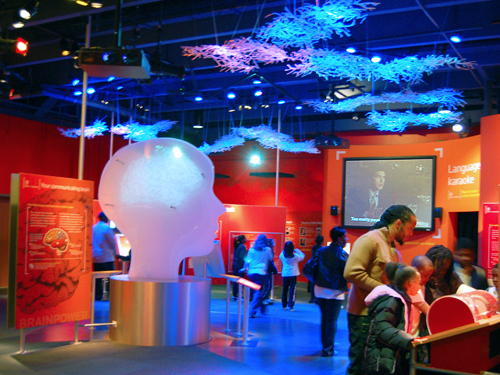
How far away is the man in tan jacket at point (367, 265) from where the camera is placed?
3.28 m

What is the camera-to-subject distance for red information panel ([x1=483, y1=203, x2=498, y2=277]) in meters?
8.45

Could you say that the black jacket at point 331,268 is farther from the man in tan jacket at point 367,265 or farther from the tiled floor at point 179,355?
the man in tan jacket at point 367,265

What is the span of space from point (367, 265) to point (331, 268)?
259 centimetres

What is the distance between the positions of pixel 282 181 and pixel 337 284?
37.5 feet

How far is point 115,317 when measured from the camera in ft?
18.6

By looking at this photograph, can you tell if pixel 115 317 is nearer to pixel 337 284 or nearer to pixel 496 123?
pixel 337 284

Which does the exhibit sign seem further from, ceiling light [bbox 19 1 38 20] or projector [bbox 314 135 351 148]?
projector [bbox 314 135 351 148]

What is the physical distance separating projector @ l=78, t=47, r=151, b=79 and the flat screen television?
329 inches

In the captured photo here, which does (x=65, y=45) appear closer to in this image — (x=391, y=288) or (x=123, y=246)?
(x=123, y=246)

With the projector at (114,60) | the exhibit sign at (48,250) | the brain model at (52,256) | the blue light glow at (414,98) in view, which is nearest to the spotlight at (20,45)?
the projector at (114,60)

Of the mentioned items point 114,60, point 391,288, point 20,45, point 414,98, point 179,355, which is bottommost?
point 179,355

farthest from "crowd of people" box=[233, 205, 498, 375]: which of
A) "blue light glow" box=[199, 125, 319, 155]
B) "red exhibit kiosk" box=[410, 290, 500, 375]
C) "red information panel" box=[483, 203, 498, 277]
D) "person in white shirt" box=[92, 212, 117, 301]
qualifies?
"blue light glow" box=[199, 125, 319, 155]

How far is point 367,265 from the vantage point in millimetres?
3328

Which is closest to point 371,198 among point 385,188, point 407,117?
point 385,188
